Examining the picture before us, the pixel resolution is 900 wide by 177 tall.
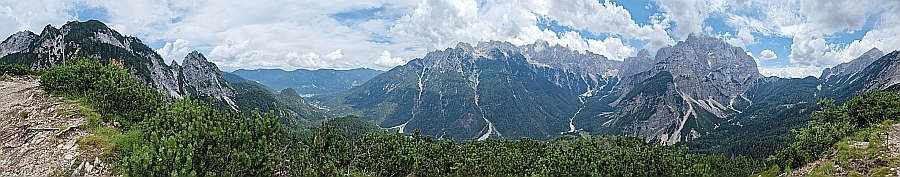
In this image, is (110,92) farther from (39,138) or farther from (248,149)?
(248,149)

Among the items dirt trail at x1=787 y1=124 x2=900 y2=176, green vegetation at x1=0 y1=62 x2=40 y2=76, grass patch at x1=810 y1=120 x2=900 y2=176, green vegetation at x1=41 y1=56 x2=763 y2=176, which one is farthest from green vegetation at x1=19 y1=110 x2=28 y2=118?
dirt trail at x1=787 y1=124 x2=900 y2=176

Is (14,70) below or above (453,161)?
above

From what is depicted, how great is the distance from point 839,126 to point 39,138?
50935 millimetres

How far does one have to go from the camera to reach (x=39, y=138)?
24734 millimetres

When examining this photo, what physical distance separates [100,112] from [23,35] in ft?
706

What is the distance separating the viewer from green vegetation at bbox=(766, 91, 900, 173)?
30.5 m

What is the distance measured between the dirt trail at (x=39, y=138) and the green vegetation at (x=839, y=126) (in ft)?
135

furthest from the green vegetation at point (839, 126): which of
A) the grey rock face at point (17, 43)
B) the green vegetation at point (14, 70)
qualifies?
the grey rock face at point (17, 43)

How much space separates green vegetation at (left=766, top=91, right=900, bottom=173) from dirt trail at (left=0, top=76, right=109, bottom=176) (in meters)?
41.0

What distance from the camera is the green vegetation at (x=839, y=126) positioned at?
100 ft

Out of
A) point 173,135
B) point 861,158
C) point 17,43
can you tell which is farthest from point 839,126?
point 17,43

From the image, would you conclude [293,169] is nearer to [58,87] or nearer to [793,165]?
[58,87]

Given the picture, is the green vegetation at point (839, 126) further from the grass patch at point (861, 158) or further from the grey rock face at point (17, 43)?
the grey rock face at point (17, 43)

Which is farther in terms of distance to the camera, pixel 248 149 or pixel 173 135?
pixel 248 149
